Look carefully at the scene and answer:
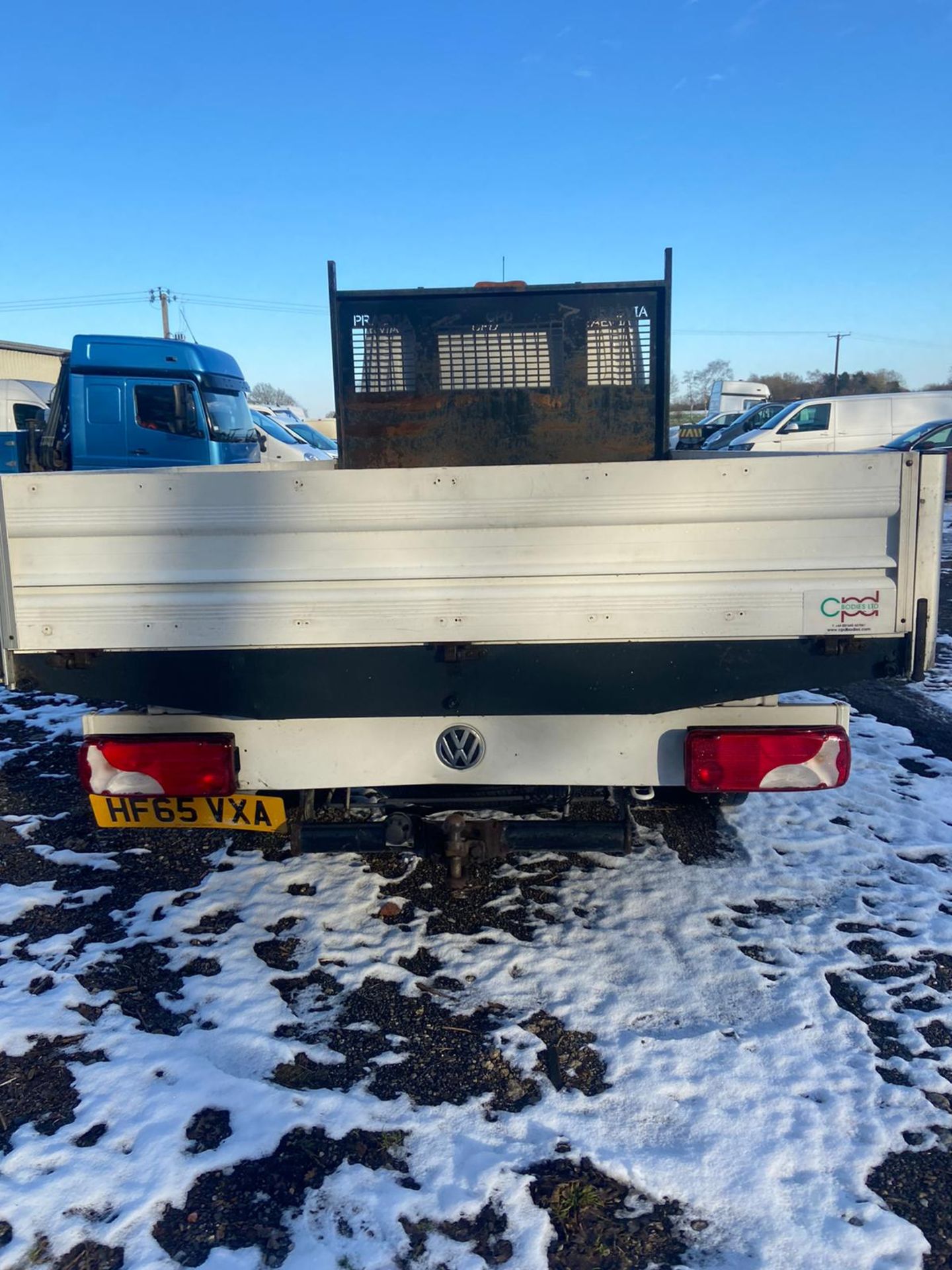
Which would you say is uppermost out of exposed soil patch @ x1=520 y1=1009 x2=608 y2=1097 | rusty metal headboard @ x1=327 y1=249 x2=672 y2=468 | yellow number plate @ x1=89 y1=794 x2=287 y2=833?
rusty metal headboard @ x1=327 y1=249 x2=672 y2=468

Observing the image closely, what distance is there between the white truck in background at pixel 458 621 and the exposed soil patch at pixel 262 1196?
3.46 ft

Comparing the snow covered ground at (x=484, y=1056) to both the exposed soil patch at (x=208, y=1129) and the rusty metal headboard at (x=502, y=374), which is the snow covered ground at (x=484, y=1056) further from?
the rusty metal headboard at (x=502, y=374)

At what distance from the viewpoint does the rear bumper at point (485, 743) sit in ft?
10.0

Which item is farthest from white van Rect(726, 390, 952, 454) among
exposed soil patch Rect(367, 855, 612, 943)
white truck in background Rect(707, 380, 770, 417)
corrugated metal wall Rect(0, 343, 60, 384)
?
corrugated metal wall Rect(0, 343, 60, 384)

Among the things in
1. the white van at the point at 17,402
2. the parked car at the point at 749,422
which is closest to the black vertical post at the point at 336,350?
the white van at the point at 17,402

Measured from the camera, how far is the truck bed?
2.62 m

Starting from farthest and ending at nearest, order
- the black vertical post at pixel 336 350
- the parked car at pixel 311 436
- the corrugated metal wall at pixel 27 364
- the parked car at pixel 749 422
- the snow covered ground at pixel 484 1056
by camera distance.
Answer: the corrugated metal wall at pixel 27 364, the parked car at pixel 749 422, the parked car at pixel 311 436, the black vertical post at pixel 336 350, the snow covered ground at pixel 484 1056

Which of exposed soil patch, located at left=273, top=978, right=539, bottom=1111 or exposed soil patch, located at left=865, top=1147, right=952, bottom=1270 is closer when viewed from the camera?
exposed soil patch, located at left=865, top=1147, right=952, bottom=1270

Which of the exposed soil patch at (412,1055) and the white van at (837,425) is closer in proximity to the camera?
the exposed soil patch at (412,1055)

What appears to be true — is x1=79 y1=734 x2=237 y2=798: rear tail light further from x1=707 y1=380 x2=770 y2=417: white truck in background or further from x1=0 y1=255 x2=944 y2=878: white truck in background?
x1=707 y1=380 x2=770 y2=417: white truck in background

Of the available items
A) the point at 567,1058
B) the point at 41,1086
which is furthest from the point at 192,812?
the point at 567,1058

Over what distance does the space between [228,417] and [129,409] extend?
1337 millimetres

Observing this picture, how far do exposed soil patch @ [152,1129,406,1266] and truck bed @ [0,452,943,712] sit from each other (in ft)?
4.46

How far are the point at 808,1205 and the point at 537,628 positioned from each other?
63.8 inches
